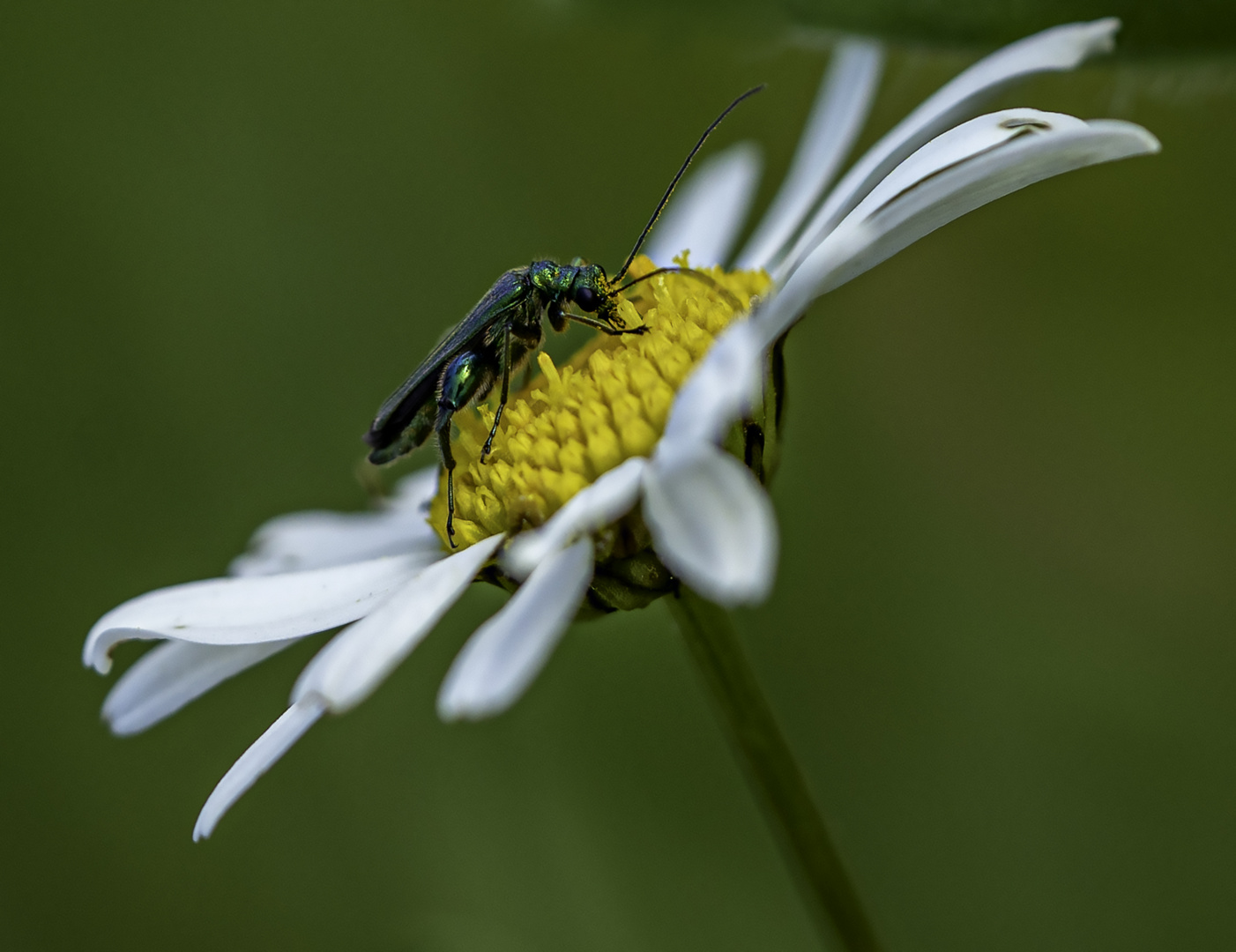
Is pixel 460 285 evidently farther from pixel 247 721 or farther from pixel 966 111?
pixel 966 111

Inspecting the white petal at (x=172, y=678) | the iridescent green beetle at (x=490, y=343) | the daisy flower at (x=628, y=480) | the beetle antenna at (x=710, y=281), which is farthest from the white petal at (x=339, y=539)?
the beetle antenna at (x=710, y=281)

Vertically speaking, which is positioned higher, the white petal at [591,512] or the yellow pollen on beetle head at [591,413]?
the yellow pollen on beetle head at [591,413]

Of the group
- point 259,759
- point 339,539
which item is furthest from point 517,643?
point 339,539

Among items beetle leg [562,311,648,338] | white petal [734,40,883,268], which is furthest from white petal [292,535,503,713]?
white petal [734,40,883,268]

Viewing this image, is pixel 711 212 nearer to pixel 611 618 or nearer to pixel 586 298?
pixel 586 298

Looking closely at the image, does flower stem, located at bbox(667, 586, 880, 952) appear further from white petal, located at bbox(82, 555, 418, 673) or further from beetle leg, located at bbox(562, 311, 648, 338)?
white petal, located at bbox(82, 555, 418, 673)

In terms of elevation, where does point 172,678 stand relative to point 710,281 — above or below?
below

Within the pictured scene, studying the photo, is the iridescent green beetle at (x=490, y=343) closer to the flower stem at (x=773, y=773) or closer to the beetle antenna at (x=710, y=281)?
the beetle antenna at (x=710, y=281)
